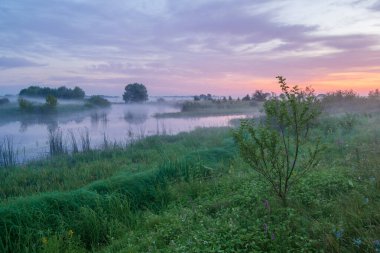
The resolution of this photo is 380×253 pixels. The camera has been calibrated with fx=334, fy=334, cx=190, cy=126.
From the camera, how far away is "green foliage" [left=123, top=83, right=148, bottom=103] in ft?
197

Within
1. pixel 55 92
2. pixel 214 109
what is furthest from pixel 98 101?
pixel 214 109

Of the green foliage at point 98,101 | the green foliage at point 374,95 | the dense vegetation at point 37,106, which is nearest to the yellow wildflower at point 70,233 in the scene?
the green foliage at point 374,95

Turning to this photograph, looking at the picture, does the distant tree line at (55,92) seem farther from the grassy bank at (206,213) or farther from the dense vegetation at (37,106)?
the grassy bank at (206,213)

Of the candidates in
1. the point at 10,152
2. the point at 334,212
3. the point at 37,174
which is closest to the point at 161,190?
the point at 334,212

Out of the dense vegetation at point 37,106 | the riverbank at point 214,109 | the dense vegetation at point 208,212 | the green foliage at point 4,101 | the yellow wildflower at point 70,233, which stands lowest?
the yellow wildflower at point 70,233

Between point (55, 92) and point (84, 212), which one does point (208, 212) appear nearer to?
point (84, 212)

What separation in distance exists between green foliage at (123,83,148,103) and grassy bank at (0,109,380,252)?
5211 cm

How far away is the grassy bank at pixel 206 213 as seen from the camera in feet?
12.0

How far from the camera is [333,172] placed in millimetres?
5852

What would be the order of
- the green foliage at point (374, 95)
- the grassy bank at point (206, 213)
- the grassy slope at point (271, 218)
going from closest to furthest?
1. the grassy slope at point (271, 218)
2. the grassy bank at point (206, 213)
3. the green foliage at point (374, 95)

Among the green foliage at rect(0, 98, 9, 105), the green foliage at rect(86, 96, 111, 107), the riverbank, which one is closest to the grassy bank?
the riverbank

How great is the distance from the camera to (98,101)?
55500 millimetres

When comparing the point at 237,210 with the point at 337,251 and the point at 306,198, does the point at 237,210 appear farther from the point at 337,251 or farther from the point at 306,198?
the point at 337,251

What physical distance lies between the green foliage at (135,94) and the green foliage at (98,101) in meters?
3.98
